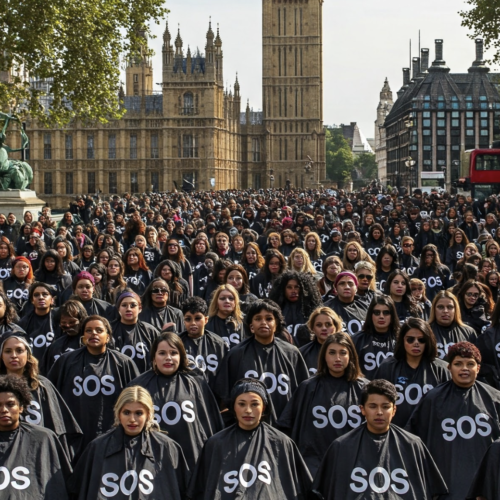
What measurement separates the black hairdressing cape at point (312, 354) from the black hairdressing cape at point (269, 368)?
Result: 34cm

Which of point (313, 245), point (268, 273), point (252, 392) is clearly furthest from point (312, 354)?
point (313, 245)

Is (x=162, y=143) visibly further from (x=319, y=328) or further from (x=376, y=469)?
(x=376, y=469)

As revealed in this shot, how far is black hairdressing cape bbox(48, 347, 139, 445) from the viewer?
7.29 metres

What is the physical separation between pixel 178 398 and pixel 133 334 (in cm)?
190

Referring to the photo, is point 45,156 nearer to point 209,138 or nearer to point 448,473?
point 209,138

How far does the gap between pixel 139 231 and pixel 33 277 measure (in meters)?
5.34

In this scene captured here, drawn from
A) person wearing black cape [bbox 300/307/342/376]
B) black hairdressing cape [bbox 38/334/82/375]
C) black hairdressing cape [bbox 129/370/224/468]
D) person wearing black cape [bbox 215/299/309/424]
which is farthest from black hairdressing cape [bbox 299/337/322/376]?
black hairdressing cape [bbox 38/334/82/375]

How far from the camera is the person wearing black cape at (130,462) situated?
5.67 m

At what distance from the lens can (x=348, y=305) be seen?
9.30 metres

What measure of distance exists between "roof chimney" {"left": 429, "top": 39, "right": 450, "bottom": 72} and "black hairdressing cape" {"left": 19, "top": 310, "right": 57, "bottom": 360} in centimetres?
10218

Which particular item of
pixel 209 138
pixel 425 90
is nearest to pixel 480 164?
pixel 209 138

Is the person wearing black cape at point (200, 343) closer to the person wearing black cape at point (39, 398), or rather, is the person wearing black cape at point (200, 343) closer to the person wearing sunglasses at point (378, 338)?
the person wearing sunglasses at point (378, 338)

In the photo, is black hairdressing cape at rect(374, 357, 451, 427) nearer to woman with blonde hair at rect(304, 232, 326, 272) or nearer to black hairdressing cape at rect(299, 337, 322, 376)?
black hairdressing cape at rect(299, 337, 322, 376)

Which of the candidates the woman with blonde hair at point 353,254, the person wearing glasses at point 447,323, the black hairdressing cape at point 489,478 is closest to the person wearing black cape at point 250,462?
the black hairdressing cape at point 489,478
